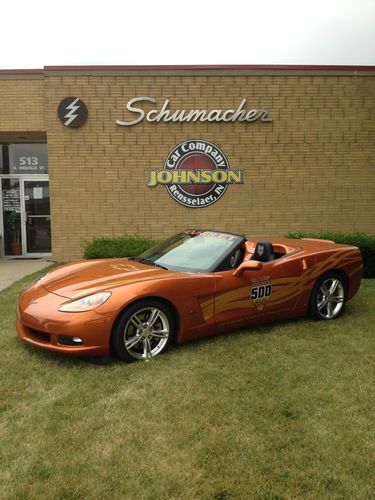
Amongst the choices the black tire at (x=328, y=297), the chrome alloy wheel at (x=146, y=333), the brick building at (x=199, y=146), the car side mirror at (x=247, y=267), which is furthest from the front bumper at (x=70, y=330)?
the brick building at (x=199, y=146)

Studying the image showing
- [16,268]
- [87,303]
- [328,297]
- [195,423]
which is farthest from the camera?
[16,268]

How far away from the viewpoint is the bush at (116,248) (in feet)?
29.2

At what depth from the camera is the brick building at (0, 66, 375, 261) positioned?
10266mm

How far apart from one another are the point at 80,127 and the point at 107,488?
9.23 m

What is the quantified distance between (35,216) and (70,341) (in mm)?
8887

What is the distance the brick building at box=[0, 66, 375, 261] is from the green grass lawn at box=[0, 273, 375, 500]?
6339 mm

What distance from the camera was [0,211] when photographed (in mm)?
11852

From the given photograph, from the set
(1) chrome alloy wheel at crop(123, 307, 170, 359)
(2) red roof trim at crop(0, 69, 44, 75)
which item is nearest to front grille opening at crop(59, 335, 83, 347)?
(1) chrome alloy wheel at crop(123, 307, 170, 359)

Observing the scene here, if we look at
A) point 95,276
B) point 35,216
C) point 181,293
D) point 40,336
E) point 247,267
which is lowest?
point 40,336

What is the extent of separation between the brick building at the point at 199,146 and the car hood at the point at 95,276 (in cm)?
554

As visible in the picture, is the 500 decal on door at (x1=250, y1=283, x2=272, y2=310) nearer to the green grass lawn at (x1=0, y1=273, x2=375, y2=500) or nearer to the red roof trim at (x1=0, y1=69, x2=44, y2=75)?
the green grass lawn at (x1=0, y1=273, x2=375, y2=500)

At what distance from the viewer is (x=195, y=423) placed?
2.92 metres

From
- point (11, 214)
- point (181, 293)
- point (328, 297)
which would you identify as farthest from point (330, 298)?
point (11, 214)

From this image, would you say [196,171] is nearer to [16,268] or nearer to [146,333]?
[16,268]
